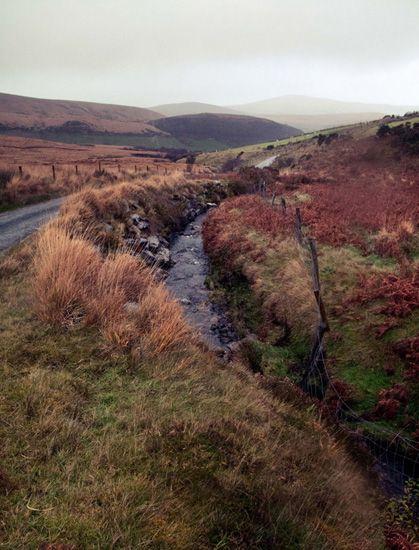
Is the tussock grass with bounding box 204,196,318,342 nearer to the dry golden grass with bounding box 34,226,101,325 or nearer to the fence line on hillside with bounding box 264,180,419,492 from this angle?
the fence line on hillside with bounding box 264,180,419,492

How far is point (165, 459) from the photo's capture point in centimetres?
340

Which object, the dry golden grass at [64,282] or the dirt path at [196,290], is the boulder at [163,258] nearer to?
the dirt path at [196,290]

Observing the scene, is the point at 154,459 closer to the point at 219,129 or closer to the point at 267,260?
the point at 267,260

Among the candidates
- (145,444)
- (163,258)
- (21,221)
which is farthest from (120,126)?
(145,444)

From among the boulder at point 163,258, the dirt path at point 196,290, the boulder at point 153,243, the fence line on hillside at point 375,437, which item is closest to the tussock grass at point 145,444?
the fence line on hillside at point 375,437

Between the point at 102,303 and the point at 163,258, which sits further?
the point at 163,258

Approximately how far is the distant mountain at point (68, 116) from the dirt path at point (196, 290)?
102575mm

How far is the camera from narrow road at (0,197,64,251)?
10593 mm

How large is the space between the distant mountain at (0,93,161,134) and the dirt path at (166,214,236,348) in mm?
102575

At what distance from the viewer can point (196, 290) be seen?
41.3 ft

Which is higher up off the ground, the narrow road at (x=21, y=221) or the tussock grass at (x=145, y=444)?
the narrow road at (x=21, y=221)

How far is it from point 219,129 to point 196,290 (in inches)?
5439

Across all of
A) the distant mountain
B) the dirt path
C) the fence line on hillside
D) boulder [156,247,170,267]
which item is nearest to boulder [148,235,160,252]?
boulder [156,247,170,267]

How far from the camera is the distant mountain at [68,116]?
105m
